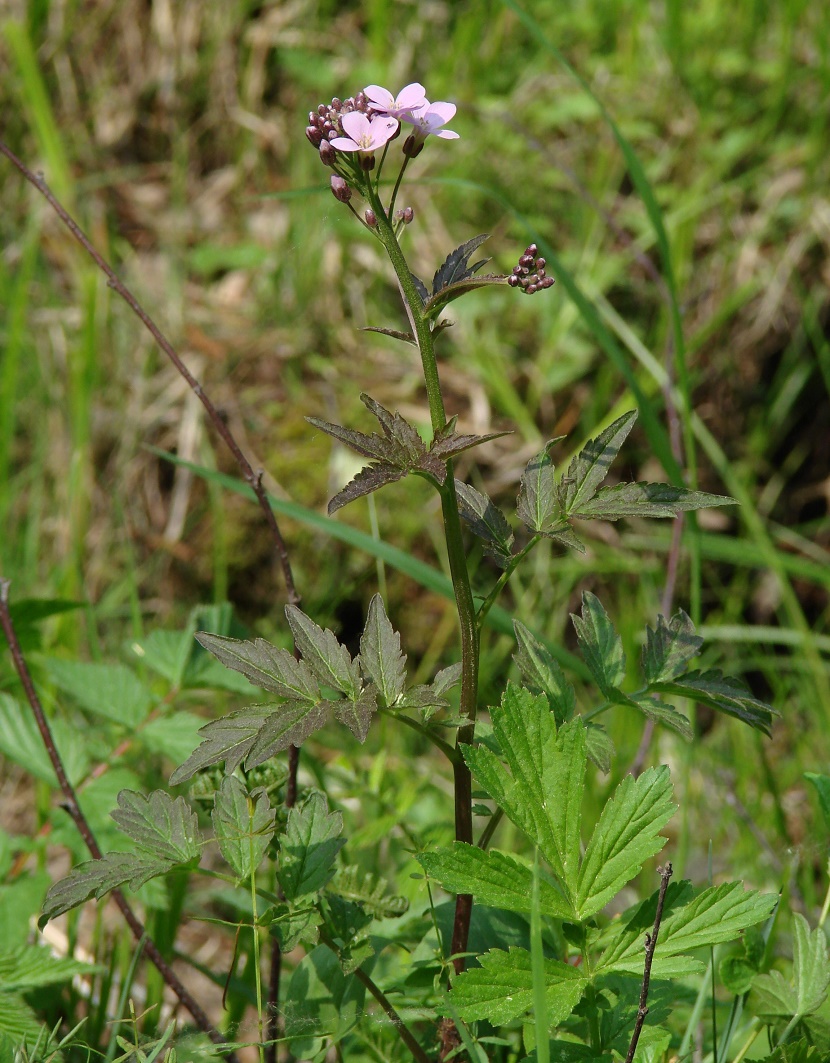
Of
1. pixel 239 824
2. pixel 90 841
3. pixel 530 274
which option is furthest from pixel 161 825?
pixel 530 274

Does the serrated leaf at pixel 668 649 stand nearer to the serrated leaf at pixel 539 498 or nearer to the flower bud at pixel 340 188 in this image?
the serrated leaf at pixel 539 498

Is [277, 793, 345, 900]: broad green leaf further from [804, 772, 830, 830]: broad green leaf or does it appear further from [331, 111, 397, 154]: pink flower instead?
[331, 111, 397, 154]: pink flower

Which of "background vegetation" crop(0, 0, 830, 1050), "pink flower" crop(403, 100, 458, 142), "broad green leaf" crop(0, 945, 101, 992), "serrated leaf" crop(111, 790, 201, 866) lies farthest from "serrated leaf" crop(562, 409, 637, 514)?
"background vegetation" crop(0, 0, 830, 1050)

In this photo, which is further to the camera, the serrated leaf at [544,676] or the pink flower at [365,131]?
the serrated leaf at [544,676]

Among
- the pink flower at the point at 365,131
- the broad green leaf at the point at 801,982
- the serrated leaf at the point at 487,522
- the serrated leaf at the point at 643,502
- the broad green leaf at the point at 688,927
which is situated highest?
the pink flower at the point at 365,131

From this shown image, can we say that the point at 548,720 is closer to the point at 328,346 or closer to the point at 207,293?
the point at 328,346

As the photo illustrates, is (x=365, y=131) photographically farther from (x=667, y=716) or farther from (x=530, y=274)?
(x=667, y=716)

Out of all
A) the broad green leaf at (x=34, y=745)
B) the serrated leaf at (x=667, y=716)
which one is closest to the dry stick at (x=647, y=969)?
the serrated leaf at (x=667, y=716)
